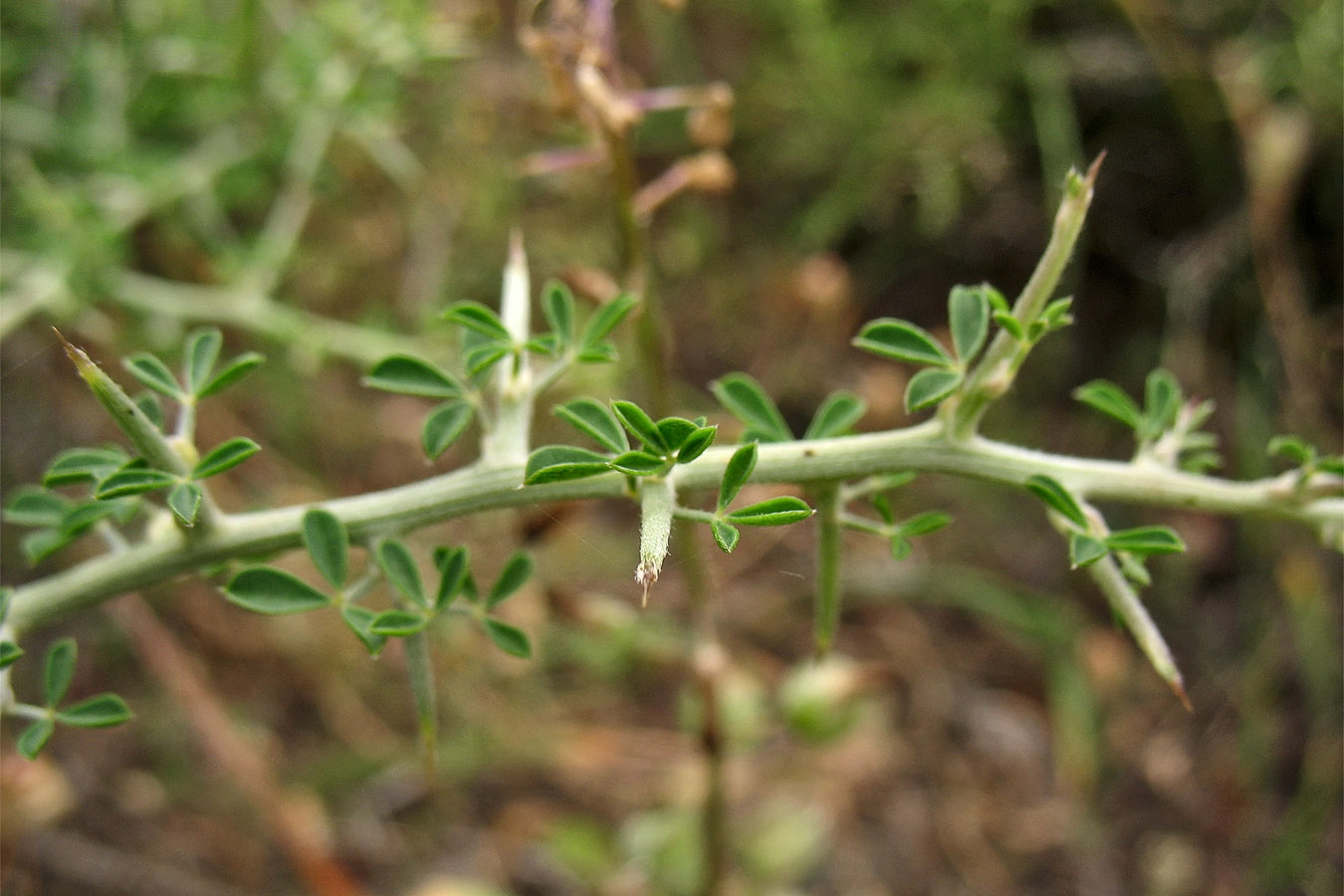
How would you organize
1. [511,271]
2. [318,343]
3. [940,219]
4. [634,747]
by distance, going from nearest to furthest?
[511,271] → [318,343] → [634,747] → [940,219]

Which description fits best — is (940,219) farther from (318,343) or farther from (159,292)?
(159,292)

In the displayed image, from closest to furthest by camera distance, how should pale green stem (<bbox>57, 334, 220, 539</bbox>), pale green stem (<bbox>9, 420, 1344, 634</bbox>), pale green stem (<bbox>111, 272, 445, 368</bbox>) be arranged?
pale green stem (<bbox>57, 334, 220, 539</bbox>) < pale green stem (<bbox>9, 420, 1344, 634</bbox>) < pale green stem (<bbox>111, 272, 445, 368</bbox>)

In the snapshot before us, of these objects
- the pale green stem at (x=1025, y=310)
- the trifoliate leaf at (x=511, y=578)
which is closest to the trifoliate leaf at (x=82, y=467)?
the trifoliate leaf at (x=511, y=578)

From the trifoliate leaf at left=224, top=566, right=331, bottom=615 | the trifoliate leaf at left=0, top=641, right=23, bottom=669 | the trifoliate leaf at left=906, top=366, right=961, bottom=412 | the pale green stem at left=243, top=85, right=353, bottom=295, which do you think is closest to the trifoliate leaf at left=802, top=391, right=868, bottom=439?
the trifoliate leaf at left=906, top=366, right=961, bottom=412

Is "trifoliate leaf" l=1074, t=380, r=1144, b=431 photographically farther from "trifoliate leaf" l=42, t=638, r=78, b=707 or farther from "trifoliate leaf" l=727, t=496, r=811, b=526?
"trifoliate leaf" l=42, t=638, r=78, b=707

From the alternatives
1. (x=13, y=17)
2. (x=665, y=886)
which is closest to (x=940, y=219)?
(x=665, y=886)

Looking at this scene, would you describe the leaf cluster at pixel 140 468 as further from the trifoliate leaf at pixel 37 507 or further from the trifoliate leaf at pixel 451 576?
the trifoliate leaf at pixel 451 576
